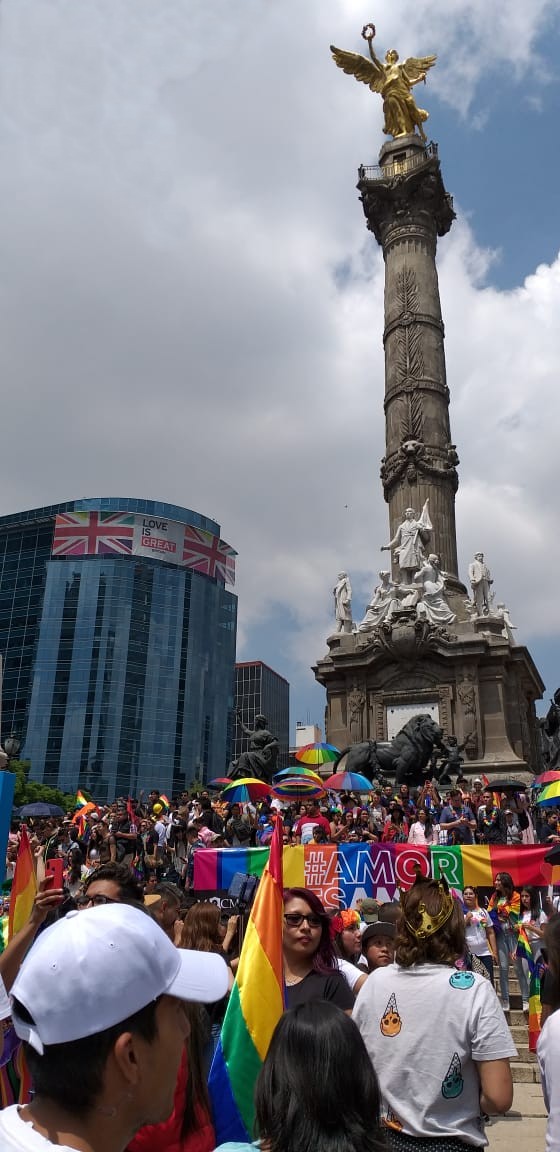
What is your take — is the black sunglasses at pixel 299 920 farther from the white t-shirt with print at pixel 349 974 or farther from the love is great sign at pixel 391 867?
the love is great sign at pixel 391 867

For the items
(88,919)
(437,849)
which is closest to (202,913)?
(88,919)

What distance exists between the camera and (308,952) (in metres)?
3.77

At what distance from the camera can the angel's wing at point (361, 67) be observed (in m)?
36.5

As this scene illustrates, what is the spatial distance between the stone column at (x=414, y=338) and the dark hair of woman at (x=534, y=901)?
739 inches

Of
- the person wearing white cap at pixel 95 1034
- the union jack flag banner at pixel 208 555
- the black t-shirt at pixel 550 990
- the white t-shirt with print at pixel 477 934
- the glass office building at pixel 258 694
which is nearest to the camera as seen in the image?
the person wearing white cap at pixel 95 1034

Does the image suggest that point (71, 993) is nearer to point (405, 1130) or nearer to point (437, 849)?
point (405, 1130)

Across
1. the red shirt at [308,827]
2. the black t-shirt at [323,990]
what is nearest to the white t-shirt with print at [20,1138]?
the black t-shirt at [323,990]

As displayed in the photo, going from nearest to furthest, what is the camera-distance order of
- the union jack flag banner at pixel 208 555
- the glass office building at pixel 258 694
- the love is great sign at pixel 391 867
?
the love is great sign at pixel 391 867 → the union jack flag banner at pixel 208 555 → the glass office building at pixel 258 694

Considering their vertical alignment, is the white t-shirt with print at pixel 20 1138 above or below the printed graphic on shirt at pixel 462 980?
below

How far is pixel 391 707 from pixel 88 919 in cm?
2461

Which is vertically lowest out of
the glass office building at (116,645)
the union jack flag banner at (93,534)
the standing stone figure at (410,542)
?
the standing stone figure at (410,542)

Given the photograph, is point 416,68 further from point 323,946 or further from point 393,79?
point 323,946

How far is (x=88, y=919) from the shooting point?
172cm

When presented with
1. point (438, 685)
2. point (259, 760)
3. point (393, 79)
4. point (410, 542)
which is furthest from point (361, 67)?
point (259, 760)
